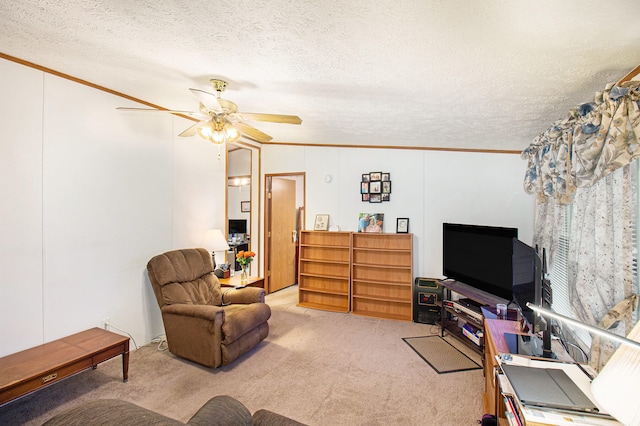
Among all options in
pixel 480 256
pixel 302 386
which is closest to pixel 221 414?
pixel 302 386

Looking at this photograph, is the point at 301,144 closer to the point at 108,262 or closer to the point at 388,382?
the point at 108,262

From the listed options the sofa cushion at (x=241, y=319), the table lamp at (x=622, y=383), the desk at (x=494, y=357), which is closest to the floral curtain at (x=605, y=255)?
the desk at (x=494, y=357)

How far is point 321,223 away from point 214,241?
1730 millimetres

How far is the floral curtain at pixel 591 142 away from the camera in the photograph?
1.50 metres

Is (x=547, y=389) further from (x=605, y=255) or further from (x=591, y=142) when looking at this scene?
(x=591, y=142)

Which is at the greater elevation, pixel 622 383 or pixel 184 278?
pixel 622 383

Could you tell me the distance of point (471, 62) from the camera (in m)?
1.82

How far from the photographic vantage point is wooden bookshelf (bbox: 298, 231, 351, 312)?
4645mm

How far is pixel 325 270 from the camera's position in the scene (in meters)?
4.80

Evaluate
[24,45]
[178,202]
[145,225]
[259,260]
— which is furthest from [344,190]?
[24,45]

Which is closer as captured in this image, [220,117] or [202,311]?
[220,117]

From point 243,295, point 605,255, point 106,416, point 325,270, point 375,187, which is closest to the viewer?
point 106,416

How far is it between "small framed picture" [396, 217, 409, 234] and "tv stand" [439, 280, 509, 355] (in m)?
0.91

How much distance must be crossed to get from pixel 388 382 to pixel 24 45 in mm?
3783
